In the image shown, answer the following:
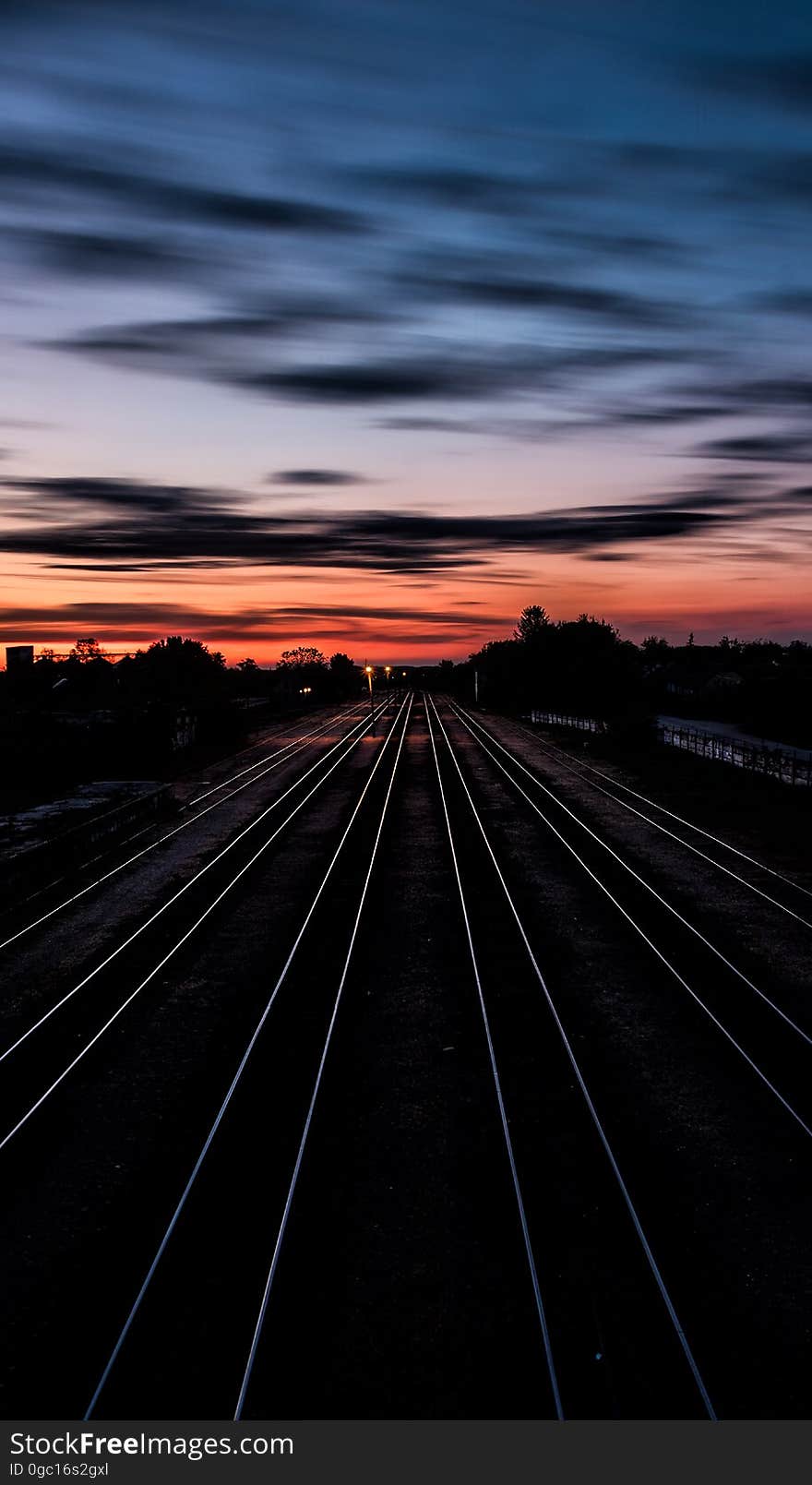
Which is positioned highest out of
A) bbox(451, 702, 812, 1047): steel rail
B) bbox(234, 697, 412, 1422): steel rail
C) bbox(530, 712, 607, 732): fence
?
bbox(530, 712, 607, 732): fence

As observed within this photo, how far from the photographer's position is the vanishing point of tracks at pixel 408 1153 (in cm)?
712

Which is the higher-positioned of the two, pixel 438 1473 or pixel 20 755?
pixel 20 755

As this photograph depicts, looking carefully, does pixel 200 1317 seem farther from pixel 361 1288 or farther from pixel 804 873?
pixel 804 873

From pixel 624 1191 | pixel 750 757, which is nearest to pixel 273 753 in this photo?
pixel 750 757

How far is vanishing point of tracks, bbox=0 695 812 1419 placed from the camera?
23.4 feet

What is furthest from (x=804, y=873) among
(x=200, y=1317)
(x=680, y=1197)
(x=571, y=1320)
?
(x=200, y=1317)

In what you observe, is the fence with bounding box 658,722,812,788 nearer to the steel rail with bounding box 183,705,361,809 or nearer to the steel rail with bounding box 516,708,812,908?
the steel rail with bounding box 516,708,812,908

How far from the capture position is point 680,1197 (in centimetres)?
928

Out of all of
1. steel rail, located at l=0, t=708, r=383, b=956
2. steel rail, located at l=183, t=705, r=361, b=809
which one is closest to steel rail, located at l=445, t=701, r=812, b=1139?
steel rail, located at l=0, t=708, r=383, b=956

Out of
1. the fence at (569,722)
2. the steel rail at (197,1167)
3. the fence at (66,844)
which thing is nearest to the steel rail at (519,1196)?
the steel rail at (197,1167)

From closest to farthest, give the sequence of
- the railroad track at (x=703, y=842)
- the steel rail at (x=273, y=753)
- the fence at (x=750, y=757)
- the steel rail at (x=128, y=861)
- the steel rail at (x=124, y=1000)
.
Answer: the steel rail at (x=124, y=1000)
the steel rail at (x=128, y=861)
the railroad track at (x=703, y=842)
the fence at (x=750, y=757)
the steel rail at (x=273, y=753)

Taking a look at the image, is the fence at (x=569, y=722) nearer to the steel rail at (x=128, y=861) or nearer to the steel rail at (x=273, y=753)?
the steel rail at (x=273, y=753)

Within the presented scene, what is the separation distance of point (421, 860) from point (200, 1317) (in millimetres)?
17807

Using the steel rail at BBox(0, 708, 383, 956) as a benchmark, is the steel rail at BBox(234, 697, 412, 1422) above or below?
below
